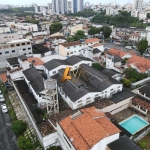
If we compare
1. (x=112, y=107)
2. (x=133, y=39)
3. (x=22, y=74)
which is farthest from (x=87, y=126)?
(x=133, y=39)

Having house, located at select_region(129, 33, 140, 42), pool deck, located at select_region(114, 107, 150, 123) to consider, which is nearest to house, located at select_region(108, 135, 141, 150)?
pool deck, located at select_region(114, 107, 150, 123)

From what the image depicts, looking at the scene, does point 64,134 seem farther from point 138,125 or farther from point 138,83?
point 138,83

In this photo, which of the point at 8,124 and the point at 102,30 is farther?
the point at 102,30

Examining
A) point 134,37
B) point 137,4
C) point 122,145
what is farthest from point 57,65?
point 137,4

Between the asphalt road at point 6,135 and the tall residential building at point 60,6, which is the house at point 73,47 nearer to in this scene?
the asphalt road at point 6,135

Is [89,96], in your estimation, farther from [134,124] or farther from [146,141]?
[146,141]

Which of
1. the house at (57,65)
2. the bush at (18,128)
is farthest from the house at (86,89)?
the bush at (18,128)
